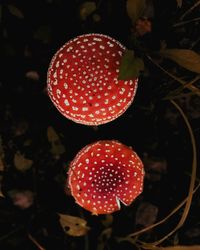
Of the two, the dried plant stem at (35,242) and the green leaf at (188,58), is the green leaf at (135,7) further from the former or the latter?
the dried plant stem at (35,242)

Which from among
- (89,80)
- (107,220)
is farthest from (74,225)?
(89,80)

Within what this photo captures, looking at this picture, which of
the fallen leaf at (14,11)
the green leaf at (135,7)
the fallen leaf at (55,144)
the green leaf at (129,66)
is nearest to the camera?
the green leaf at (129,66)

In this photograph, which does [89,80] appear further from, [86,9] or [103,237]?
[103,237]

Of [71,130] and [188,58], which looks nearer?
[188,58]

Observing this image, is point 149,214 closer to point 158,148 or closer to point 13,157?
point 158,148

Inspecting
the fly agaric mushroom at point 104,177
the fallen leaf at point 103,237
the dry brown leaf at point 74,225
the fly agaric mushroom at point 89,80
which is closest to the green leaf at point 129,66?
the fly agaric mushroom at point 89,80

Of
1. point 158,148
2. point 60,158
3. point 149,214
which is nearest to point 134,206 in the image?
point 149,214
